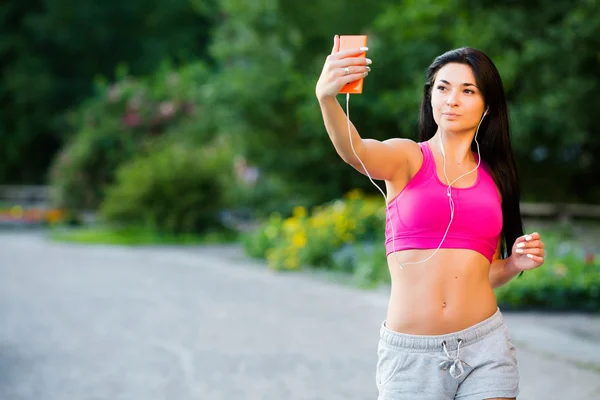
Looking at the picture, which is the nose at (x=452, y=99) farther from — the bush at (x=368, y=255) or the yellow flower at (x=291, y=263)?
the yellow flower at (x=291, y=263)

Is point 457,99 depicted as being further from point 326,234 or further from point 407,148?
point 326,234

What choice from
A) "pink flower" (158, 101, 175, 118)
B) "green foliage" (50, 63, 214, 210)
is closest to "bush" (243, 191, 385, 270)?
"green foliage" (50, 63, 214, 210)

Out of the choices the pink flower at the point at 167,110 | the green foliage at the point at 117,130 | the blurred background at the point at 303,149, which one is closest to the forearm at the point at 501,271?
the blurred background at the point at 303,149

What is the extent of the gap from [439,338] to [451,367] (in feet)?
0.32

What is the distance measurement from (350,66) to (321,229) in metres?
12.7

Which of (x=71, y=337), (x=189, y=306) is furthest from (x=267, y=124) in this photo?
(x=71, y=337)

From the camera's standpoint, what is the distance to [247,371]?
296 inches

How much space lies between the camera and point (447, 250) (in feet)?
10.3

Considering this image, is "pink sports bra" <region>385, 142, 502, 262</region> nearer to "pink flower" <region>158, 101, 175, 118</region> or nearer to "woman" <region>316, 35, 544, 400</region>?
"woman" <region>316, 35, 544, 400</region>

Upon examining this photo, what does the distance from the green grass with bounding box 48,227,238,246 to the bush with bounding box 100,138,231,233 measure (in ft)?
0.72

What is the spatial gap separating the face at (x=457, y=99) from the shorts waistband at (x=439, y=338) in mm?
649

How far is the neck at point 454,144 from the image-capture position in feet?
10.7

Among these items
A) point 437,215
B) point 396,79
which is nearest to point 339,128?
point 437,215

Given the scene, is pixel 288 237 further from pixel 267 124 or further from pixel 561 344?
pixel 561 344
